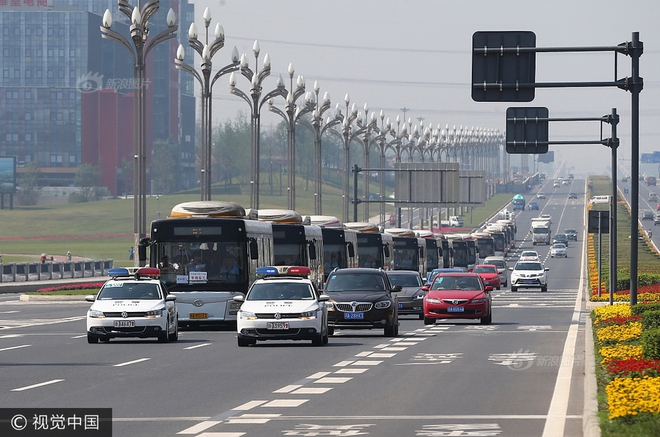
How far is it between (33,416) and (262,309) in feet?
41.2

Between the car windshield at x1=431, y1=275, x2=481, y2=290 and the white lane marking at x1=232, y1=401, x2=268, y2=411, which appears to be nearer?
the white lane marking at x1=232, y1=401, x2=268, y2=411

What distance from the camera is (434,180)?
10625cm

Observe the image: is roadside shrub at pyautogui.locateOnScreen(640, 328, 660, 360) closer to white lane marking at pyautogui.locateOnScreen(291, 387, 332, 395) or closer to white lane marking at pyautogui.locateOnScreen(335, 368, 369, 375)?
white lane marking at pyautogui.locateOnScreen(291, 387, 332, 395)

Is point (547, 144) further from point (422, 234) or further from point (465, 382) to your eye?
point (422, 234)

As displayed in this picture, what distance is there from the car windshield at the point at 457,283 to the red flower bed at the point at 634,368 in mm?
19860

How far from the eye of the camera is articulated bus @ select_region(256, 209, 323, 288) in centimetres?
4328

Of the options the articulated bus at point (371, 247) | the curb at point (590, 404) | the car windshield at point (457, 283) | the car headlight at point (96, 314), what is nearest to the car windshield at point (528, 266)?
the articulated bus at point (371, 247)

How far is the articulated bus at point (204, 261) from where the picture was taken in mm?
33656

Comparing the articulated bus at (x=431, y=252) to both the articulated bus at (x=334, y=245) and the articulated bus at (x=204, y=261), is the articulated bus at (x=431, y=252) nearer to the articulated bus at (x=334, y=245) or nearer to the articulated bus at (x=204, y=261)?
the articulated bus at (x=334, y=245)

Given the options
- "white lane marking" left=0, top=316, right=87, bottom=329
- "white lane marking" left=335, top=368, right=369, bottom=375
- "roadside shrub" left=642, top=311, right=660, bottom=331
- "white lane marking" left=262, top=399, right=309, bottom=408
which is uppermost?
"roadside shrub" left=642, top=311, right=660, bottom=331

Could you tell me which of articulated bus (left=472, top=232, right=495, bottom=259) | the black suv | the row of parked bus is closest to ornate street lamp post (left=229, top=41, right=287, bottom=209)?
the row of parked bus

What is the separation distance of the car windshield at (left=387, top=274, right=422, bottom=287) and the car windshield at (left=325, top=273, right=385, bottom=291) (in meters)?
9.41

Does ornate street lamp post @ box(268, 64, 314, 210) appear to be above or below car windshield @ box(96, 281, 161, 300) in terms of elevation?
above

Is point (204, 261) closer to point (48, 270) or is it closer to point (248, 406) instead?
point (248, 406)
